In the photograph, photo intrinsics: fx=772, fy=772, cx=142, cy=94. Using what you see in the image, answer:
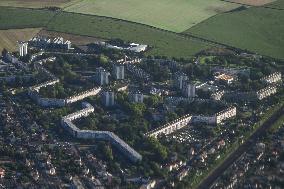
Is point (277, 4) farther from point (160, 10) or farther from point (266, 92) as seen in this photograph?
point (266, 92)

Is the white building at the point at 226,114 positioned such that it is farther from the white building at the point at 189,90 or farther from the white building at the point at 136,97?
the white building at the point at 136,97

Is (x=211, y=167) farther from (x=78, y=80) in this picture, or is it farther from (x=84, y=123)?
(x=78, y=80)

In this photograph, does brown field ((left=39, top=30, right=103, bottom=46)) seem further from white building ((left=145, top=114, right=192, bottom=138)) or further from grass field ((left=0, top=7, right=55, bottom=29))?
white building ((left=145, top=114, right=192, bottom=138))

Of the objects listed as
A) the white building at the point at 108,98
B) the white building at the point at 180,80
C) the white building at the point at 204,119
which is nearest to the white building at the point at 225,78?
the white building at the point at 180,80

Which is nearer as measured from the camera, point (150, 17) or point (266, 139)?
point (266, 139)

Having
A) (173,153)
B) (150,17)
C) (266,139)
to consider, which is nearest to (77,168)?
(173,153)

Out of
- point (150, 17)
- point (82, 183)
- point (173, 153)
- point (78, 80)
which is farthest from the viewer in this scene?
point (150, 17)

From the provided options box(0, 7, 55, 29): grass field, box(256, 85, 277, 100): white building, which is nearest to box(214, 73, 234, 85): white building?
box(256, 85, 277, 100): white building

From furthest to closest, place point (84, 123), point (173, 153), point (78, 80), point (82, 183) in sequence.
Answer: point (78, 80), point (84, 123), point (173, 153), point (82, 183)
